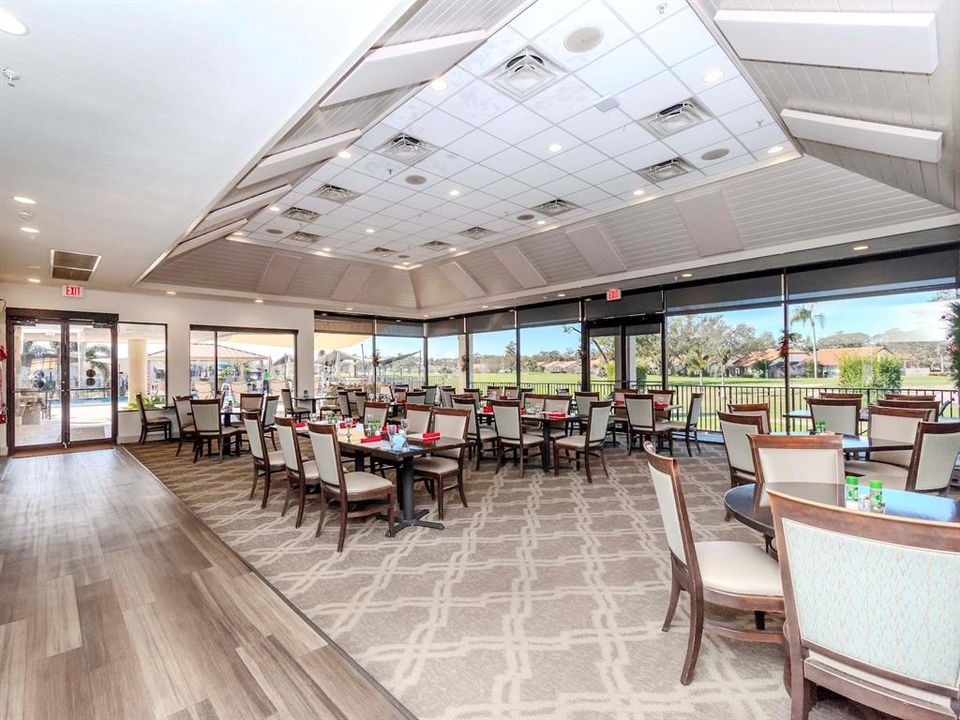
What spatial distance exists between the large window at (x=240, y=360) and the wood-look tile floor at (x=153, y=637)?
6825 mm

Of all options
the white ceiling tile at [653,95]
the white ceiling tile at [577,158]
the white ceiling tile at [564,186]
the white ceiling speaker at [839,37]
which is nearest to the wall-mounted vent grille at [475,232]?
the white ceiling tile at [564,186]

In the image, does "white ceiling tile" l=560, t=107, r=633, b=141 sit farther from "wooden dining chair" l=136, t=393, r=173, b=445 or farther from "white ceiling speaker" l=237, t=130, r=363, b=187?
"wooden dining chair" l=136, t=393, r=173, b=445

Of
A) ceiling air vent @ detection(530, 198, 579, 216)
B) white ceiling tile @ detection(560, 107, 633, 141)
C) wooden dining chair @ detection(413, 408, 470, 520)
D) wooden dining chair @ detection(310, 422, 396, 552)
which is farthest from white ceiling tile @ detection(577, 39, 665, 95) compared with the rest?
wooden dining chair @ detection(310, 422, 396, 552)

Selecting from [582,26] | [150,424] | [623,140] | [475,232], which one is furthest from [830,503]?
[150,424]

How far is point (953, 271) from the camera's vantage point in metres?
6.17

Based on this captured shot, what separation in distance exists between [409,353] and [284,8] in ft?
40.1

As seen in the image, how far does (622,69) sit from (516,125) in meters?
1.18

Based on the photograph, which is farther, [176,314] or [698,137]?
[176,314]

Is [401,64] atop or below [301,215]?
below

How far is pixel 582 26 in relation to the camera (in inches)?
127

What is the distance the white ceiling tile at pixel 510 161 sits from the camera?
205 inches

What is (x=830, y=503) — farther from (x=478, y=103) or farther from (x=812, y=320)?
(x=812, y=320)

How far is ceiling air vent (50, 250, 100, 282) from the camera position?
611 centimetres

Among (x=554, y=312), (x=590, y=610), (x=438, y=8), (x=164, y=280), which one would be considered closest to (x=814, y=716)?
(x=590, y=610)
